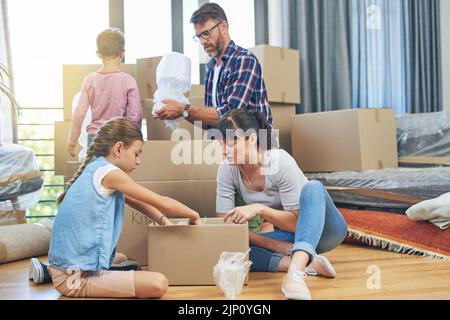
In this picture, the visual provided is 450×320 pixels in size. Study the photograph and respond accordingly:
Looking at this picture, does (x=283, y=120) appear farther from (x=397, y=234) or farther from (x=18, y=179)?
(x=18, y=179)

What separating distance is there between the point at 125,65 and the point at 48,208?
108 centimetres

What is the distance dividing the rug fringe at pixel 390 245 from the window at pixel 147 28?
5.59 ft

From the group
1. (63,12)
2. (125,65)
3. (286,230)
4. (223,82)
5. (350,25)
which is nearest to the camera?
(286,230)

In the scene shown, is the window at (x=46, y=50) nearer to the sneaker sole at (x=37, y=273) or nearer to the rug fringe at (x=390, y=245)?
the sneaker sole at (x=37, y=273)

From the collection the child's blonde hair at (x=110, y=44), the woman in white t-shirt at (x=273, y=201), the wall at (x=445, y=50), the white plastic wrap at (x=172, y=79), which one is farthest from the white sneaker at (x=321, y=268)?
the wall at (x=445, y=50)

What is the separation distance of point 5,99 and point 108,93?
3.53 ft

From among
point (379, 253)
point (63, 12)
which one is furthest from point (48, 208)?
→ point (379, 253)

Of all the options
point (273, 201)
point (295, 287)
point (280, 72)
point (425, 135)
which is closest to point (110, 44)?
point (273, 201)

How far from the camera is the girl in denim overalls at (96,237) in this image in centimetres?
164

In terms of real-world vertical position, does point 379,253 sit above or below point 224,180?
below

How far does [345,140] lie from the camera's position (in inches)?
124

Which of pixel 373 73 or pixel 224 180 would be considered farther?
pixel 373 73

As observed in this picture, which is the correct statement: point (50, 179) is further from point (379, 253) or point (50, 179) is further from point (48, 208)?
point (379, 253)
